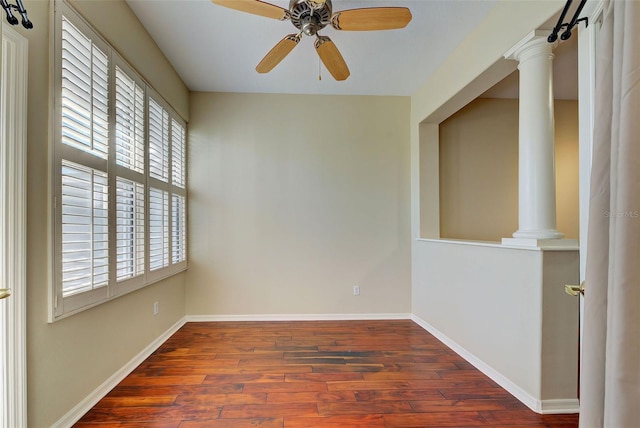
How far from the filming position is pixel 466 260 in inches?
108

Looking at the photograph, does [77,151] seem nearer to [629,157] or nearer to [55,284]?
[55,284]

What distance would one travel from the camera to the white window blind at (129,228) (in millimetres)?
2309

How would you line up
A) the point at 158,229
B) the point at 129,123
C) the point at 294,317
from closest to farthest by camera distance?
the point at 129,123 < the point at 158,229 < the point at 294,317

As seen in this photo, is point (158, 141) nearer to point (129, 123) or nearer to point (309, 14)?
point (129, 123)

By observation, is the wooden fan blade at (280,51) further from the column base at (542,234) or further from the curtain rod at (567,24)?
the column base at (542,234)

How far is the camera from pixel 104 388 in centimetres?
214

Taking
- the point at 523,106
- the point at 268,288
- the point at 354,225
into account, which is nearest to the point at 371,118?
the point at 354,225

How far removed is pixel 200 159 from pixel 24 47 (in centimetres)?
229

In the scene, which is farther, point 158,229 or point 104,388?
point 158,229

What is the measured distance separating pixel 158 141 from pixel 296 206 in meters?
1.63

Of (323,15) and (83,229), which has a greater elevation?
(323,15)

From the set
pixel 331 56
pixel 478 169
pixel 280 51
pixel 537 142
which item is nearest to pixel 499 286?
pixel 537 142

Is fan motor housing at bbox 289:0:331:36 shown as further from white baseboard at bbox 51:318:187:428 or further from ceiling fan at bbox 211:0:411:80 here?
white baseboard at bbox 51:318:187:428

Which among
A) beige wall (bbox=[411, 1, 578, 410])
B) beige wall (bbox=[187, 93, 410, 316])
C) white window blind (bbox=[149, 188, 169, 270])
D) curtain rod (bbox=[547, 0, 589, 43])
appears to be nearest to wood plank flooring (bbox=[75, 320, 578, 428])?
beige wall (bbox=[411, 1, 578, 410])
